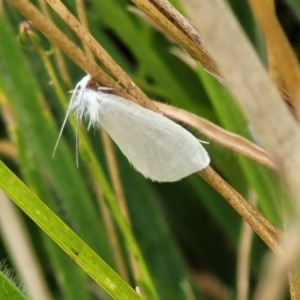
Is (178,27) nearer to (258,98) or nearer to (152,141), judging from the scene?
(152,141)

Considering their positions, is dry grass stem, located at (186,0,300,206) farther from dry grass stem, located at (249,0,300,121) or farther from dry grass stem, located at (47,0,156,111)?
dry grass stem, located at (47,0,156,111)

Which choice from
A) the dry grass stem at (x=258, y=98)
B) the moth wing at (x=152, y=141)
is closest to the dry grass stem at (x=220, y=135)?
the moth wing at (x=152, y=141)

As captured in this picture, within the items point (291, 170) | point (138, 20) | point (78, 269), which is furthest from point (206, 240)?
point (291, 170)

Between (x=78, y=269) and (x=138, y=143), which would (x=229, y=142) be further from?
(x=78, y=269)

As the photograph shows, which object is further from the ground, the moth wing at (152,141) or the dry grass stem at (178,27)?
the dry grass stem at (178,27)

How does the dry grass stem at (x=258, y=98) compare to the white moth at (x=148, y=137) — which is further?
the white moth at (x=148, y=137)

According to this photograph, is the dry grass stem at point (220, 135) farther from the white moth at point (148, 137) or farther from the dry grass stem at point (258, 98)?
the dry grass stem at point (258, 98)

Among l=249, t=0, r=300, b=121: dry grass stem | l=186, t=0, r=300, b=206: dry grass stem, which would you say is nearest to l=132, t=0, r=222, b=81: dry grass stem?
l=249, t=0, r=300, b=121: dry grass stem

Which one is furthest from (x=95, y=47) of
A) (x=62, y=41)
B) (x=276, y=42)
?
(x=276, y=42)
